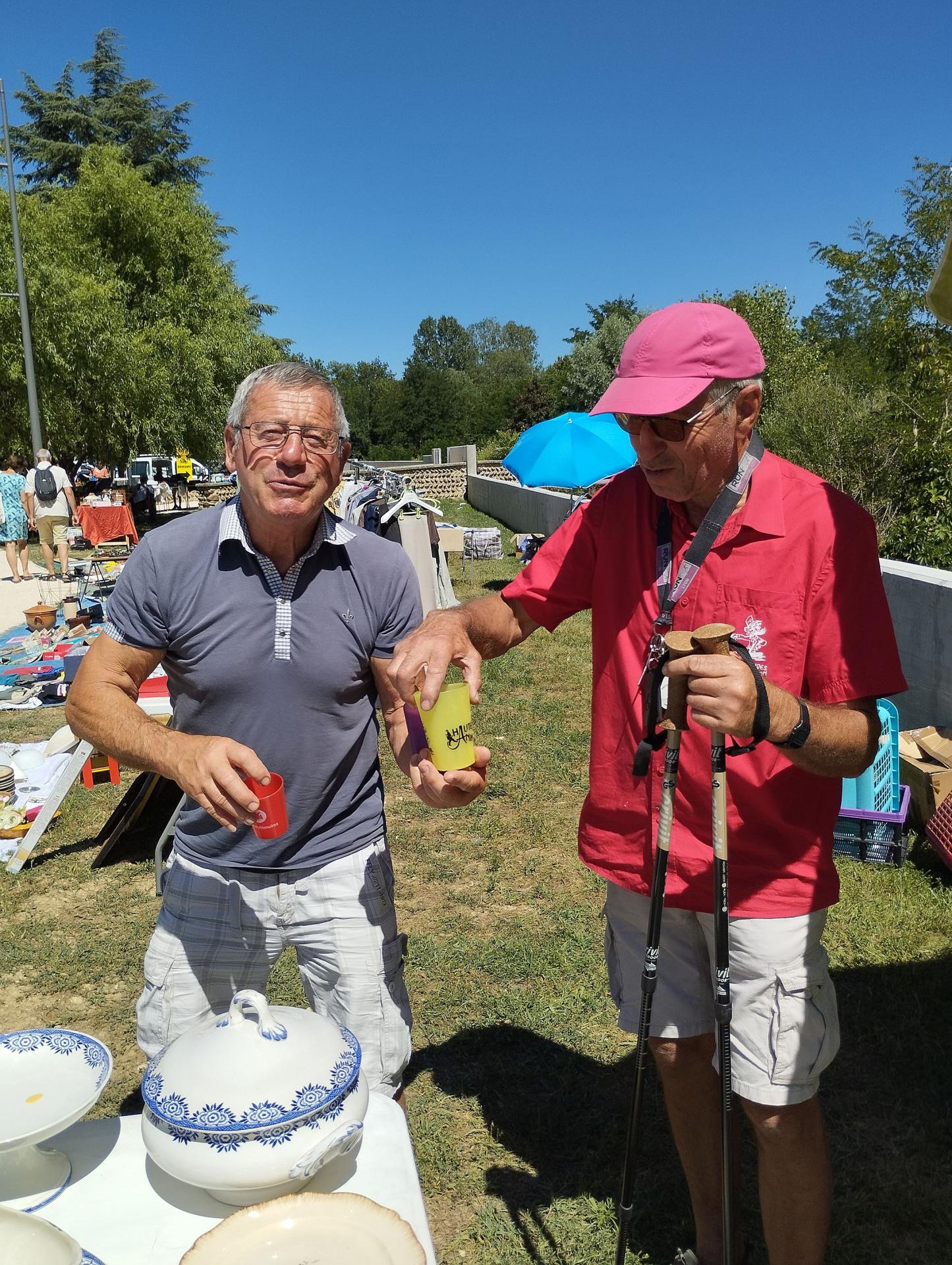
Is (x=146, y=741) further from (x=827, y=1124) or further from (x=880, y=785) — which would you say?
(x=880, y=785)

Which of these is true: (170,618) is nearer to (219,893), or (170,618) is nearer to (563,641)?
(219,893)

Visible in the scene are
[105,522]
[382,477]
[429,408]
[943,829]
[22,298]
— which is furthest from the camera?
[429,408]

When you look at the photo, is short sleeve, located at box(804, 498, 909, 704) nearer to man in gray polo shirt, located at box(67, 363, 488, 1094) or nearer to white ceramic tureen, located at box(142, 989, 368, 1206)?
man in gray polo shirt, located at box(67, 363, 488, 1094)

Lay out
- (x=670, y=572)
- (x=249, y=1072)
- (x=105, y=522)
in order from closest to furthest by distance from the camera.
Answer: (x=249, y=1072) → (x=670, y=572) → (x=105, y=522)

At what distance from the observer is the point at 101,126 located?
3794 cm

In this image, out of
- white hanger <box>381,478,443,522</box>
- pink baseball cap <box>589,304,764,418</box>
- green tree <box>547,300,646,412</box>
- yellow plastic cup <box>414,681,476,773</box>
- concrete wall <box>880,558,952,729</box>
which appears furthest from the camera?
green tree <box>547,300,646,412</box>

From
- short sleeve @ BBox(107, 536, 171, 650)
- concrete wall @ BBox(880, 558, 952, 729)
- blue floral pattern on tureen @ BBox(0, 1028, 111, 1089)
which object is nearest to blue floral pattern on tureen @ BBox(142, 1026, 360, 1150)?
blue floral pattern on tureen @ BBox(0, 1028, 111, 1089)

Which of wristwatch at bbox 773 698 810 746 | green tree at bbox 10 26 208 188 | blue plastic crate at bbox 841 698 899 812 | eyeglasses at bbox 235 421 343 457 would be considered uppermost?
green tree at bbox 10 26 208 188

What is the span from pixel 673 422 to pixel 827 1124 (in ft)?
8.65

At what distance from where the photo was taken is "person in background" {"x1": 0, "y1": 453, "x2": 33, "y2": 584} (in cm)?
1552

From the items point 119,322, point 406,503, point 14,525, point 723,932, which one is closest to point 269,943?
point 723,932

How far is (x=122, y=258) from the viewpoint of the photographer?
26.6 metres

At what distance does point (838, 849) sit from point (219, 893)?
148 inches

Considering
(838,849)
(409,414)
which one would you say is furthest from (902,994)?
(409,414)
